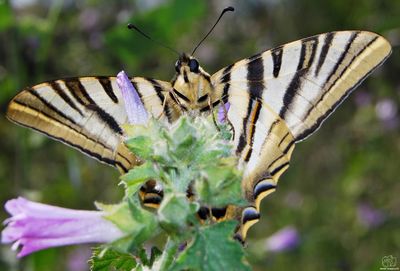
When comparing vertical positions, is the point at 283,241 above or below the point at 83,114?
below

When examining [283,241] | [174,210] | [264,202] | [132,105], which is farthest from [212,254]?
[264,202]

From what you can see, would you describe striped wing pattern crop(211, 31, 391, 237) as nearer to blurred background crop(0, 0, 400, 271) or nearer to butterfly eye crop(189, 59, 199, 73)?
butterfly eye crop(189, 59, 199, 73)

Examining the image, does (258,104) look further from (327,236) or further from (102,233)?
(327,236)

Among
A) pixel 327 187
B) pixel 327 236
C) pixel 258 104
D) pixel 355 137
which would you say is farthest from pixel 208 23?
pixel 258 104

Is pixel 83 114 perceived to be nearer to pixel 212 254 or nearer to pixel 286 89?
pixel 286 89

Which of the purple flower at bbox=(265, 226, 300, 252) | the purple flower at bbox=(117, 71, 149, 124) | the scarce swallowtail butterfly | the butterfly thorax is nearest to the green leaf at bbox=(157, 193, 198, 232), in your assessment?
the purple flower at bbox=(117, 71, 149, 124)

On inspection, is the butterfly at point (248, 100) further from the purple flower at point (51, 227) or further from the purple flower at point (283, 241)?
the purple flower at point (283, 241)
